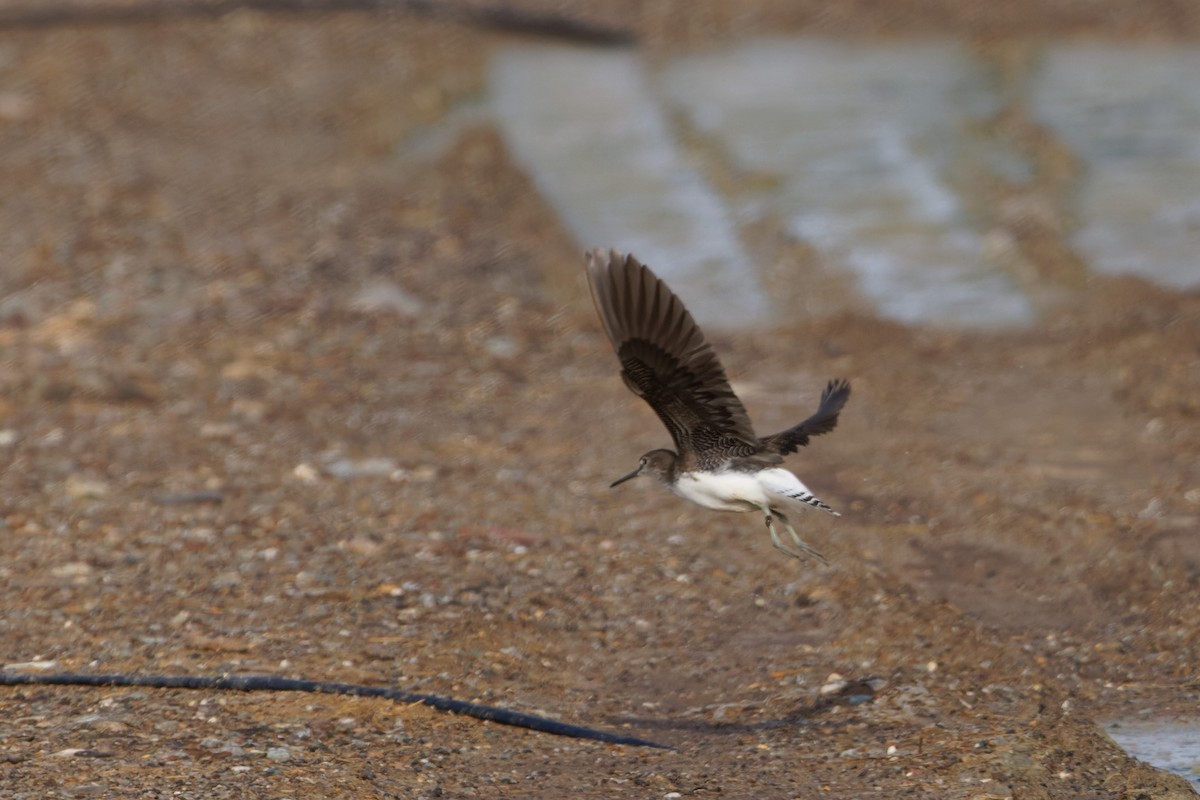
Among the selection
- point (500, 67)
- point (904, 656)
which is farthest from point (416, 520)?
point (500, 67)

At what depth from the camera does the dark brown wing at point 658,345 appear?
405cm

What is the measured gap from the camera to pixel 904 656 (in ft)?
15.3

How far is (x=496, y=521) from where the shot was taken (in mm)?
5629

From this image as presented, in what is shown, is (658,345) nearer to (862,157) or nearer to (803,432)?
(803,432)

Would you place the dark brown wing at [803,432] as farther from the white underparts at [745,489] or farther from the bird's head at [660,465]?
the bird's head at [660,465]

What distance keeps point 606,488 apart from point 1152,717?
6.70ft

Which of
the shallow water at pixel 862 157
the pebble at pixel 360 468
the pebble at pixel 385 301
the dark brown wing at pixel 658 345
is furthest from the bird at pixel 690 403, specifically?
the pebble at pixel 385 301

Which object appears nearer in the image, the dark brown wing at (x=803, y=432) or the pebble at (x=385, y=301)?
the dark brown wing at (x=803, y=432)

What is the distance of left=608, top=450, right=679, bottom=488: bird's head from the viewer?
15.1 ft

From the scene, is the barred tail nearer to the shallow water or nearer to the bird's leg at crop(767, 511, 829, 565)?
the bird's leg at crop(767, 511, 829, 565)

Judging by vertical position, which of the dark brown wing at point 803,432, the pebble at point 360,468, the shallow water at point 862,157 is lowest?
the pebble at point 360,468

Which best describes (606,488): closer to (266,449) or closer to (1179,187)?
(266,449)

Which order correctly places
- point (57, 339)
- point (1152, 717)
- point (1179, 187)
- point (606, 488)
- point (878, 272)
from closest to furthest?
point (1152, 717), point (606, 488), point (57, 339), point (878, 272), point (1179, 187)

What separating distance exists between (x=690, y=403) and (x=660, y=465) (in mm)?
404
